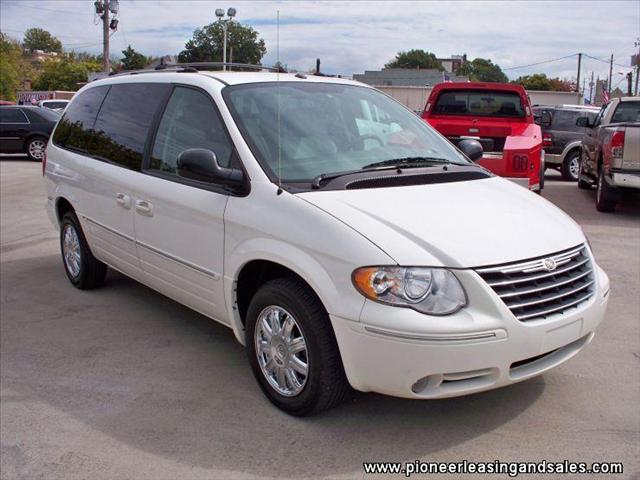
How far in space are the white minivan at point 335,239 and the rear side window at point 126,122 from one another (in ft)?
0.06

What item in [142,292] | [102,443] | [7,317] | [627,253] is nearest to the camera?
[102,443]

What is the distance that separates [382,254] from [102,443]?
1686 millimetres

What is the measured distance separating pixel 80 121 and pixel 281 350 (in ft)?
11.0

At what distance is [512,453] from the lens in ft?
10.7

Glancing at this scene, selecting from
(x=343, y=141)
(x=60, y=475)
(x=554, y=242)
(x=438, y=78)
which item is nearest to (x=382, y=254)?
(x=554, y=242)

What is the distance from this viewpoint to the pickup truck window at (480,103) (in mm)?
10719

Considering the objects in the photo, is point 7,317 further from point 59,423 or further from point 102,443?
point 102,443

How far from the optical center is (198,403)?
385 centimetres

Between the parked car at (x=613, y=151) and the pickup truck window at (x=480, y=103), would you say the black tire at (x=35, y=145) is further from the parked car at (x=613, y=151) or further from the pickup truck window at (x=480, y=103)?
the parked car at (x=613, y=151)

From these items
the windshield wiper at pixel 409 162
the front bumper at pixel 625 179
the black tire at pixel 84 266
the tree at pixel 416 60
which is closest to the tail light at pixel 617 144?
the front bumper at pixel 625 179

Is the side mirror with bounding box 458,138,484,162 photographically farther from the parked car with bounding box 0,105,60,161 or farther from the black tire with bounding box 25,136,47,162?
the black tire with bounding box 25,136,47,162

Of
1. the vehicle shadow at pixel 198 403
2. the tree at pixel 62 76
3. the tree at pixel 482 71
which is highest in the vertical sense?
the tree at pixel 482 71

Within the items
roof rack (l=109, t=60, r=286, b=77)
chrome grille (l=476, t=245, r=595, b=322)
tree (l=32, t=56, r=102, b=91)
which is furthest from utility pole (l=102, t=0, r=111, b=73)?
tree (l=32, t=56, r=102, b=91)

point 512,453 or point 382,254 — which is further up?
point 382,254
